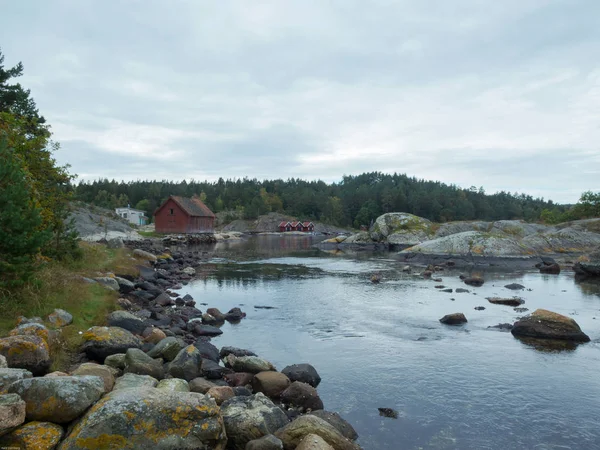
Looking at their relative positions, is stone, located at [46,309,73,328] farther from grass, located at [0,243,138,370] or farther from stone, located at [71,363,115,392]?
stone, located at [71,363,115,392]

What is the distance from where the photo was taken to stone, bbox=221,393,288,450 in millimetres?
8414

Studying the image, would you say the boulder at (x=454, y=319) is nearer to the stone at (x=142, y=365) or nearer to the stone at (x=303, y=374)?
the stone at (x=303, y=374)

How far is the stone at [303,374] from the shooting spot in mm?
12500

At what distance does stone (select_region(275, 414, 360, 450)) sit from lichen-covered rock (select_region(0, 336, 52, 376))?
17.9 feet

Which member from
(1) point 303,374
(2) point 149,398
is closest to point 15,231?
(2) point 149,398

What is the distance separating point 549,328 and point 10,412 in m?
18.2

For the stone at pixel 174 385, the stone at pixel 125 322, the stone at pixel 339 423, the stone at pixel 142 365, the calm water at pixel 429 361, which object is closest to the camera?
the stone at pixel 339 423

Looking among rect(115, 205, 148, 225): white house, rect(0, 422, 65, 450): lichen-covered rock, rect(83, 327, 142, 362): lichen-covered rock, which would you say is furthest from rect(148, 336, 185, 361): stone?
rect(115, 205, 148, 225): white house

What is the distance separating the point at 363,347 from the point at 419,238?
59.2m

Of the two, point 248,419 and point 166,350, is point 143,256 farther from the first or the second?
point 248,419

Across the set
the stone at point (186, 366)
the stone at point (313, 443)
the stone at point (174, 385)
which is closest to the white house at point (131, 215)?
the stone at point (186, 366)


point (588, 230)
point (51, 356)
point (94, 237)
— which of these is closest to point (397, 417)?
point (51, 356)

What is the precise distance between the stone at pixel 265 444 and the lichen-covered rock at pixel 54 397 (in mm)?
2950

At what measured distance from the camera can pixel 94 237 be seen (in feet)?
162
